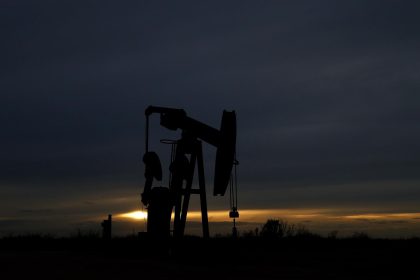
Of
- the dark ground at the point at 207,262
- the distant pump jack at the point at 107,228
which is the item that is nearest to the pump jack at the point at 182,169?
the dark ground at the point at 207,262

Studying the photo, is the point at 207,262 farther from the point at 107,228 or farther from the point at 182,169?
the point at 107,228

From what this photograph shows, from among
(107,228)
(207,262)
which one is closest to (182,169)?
(207,262)

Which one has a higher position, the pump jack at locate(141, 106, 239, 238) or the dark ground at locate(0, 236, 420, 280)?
the pump jack at locate(141, 106, 239, 238)

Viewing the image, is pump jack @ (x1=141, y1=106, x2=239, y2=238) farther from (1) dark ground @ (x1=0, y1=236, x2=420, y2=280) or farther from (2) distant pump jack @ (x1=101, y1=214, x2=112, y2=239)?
(2) distant pump jack @ (x1=101, y1=214, x2=112, y2=239)

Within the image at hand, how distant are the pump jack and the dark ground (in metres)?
0.59

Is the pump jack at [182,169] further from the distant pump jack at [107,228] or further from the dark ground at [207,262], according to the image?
the distant pump jack at [107,228]

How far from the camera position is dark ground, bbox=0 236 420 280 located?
370 inches

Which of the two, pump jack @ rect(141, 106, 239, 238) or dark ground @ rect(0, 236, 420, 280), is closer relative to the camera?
dark ground @ rect(0, 236, 420, 280)

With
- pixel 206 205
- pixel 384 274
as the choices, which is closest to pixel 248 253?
pixel 206 205

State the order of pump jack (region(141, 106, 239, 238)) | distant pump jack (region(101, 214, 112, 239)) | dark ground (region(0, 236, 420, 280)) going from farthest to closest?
distant pump jack (region(101, 214, 112, 239)) < pump jack (region(141, 106, 239, 238)) < dark ground (region(0, 236, 420, 280))

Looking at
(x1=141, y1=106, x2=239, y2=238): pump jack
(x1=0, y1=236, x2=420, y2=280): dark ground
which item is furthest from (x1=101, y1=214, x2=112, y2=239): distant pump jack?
(x1=141, y1=106, x2=239, y2=238): pump jack

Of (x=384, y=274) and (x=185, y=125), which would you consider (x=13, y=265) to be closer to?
(x=185, y=125)

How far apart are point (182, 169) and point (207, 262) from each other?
2570 mm

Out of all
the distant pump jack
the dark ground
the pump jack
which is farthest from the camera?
the distant pump jack
